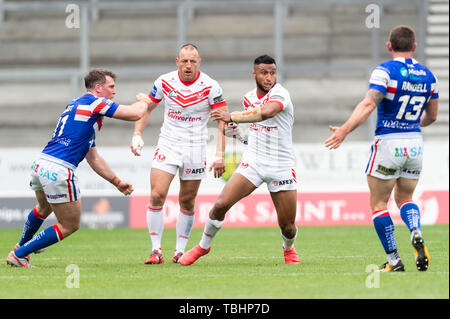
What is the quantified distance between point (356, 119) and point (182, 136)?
2653 millimetres

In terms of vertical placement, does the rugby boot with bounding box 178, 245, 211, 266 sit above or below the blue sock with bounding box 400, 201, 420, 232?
below

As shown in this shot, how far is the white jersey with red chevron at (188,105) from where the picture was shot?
947cm

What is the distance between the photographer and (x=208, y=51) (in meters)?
22.8

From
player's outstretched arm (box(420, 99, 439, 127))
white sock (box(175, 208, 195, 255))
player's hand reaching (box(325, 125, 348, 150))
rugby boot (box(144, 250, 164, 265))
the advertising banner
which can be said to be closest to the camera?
player's hand reaching (box(325, 125, 348, 150))

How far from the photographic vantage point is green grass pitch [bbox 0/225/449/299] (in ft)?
21.7

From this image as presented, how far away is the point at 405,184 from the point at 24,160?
1100 cm

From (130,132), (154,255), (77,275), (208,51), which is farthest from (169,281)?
(208,51)

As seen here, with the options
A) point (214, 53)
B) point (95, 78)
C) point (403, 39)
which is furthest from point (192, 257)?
point (214, 53)

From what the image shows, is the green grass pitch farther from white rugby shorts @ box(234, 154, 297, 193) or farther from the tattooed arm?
the tattooed arm

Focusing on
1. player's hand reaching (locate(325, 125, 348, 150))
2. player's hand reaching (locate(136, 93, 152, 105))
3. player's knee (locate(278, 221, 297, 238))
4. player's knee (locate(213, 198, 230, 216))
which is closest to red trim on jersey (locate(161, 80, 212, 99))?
player's hand reaching (locate(136, 93, 152, 105))

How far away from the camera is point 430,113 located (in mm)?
8062

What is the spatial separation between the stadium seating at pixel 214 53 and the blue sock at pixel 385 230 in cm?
1266

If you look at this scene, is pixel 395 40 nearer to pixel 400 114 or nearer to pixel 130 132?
pixel 400 114

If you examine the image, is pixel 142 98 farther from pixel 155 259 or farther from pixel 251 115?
pixel 155 259
